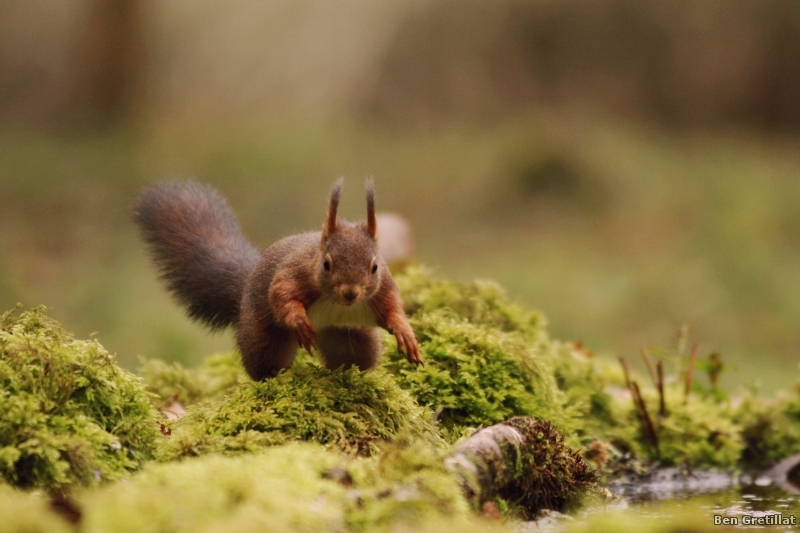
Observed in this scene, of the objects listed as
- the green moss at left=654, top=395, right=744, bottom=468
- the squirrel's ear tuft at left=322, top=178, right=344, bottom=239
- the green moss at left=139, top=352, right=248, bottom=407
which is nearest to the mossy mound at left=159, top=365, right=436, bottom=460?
the squirrel's ear tuft at left=322, top=178, right=344, bottom=239

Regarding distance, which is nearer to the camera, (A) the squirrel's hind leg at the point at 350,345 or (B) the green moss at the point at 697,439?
(A) the squirrel's hind leg at the point at 350,345

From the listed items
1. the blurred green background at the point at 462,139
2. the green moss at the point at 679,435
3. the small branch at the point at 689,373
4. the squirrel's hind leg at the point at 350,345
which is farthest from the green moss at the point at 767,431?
the blurred green background at the point at 462,139

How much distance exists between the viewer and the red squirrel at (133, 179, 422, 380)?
10.9 ft

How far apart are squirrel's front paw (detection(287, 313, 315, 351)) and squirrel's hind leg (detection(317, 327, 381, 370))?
0.33 meters

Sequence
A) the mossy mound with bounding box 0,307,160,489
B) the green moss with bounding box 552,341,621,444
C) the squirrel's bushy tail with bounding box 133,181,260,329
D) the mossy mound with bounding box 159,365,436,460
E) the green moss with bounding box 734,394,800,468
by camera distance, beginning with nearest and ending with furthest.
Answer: the mossy mound with bounding box 0,307,160,489
the mossy mound with bounding box 159,365,436,460
the squirrel's bushy tail with bounding box 133,181,260,329
the green moss with bounding box 552,341,621,444
the green moss with bounding box 734,394,800,468

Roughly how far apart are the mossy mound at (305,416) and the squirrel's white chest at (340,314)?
0.24 meters

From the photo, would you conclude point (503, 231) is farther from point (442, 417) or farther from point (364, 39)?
point (442, 417)

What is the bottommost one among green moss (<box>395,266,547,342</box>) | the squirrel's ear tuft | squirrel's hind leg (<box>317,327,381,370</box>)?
→ squirrel's hind leg (<box>317,327,381,370</box>)

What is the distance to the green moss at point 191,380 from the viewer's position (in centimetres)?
437

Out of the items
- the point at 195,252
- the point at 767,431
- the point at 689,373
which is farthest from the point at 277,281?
the point at 767,431

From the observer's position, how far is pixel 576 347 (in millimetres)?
5355

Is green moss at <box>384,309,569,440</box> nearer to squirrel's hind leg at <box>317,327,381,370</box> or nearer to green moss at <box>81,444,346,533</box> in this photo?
squirrel's hind leg at <box>317,327,381,370</box>

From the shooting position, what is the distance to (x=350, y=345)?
11.9 ft

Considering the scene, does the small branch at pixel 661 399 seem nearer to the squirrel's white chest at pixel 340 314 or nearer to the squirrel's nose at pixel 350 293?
the squirrel's white chest at pixel 340 314
